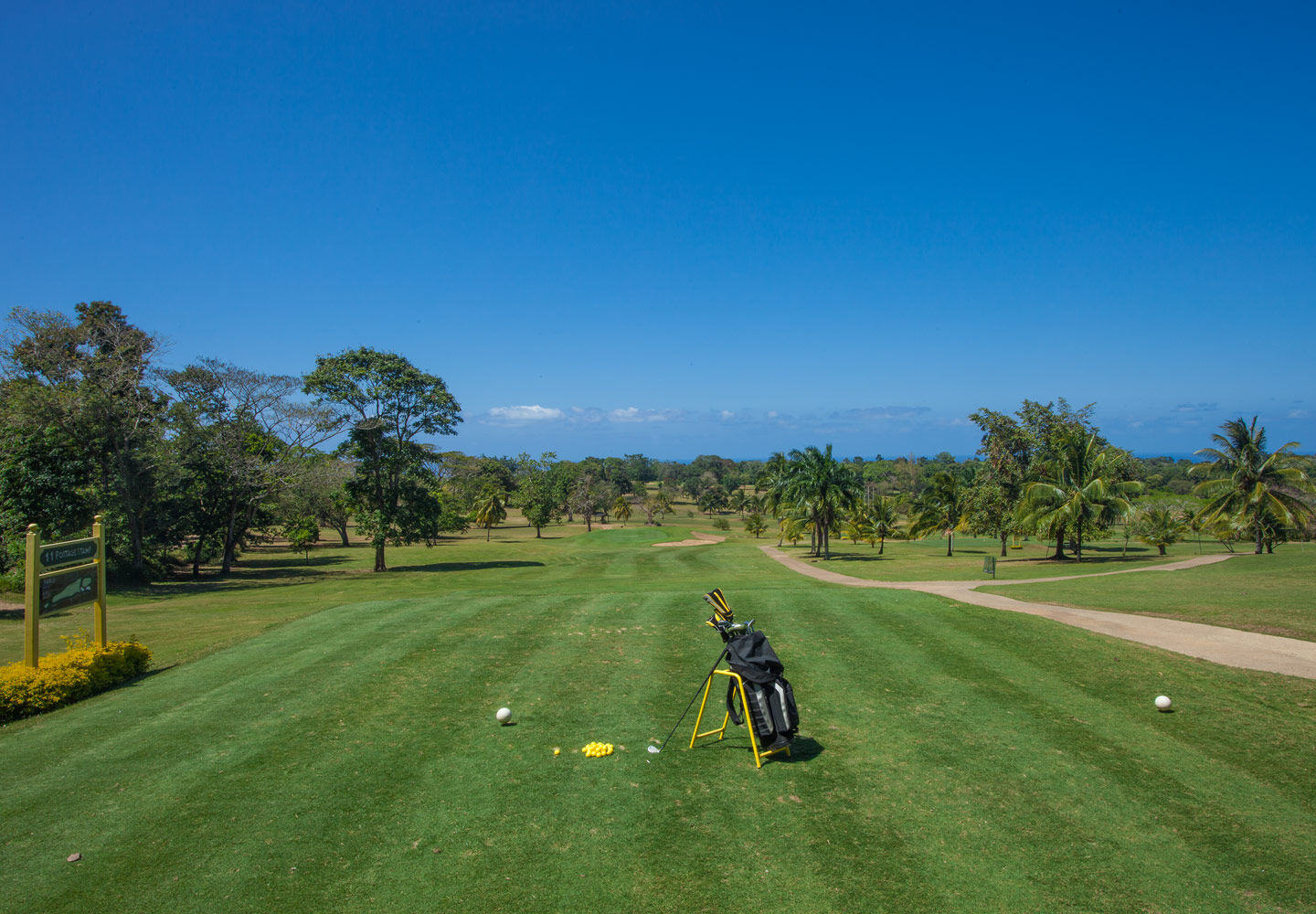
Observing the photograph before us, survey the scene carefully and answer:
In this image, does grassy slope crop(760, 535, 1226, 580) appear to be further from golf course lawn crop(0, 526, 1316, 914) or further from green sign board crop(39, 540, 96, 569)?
green sign board crop(39, 540, 96, 569)

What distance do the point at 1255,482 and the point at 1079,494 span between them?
293 inches

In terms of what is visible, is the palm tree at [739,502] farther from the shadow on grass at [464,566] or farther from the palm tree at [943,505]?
the shadow on grass at [464,566]

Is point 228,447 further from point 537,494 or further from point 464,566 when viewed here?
point 537,494

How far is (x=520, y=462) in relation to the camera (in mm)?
94750

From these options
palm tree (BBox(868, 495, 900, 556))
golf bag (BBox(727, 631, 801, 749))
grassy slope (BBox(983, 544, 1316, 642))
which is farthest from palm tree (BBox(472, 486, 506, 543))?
golf bag (BBox(727, 631, 801, 749))

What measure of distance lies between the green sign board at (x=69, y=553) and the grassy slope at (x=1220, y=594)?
77.9 feet

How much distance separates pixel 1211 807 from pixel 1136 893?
249cm

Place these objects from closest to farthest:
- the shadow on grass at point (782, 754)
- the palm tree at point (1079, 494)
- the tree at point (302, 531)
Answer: the shadow on grass at point (782, 754) → the palm tree at point (1079, 494) → the tree at point (302, 531)

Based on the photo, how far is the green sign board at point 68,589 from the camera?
11984 millimetres

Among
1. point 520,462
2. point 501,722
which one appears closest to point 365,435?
point 501,722

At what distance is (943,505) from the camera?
165ft

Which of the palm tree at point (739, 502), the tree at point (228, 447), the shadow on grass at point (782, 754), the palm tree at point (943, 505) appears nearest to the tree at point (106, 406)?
the tree at point (228, 447)

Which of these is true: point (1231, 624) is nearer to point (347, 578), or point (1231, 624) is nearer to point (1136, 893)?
point (1136, 893)

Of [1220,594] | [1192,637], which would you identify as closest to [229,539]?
[1192,637]
